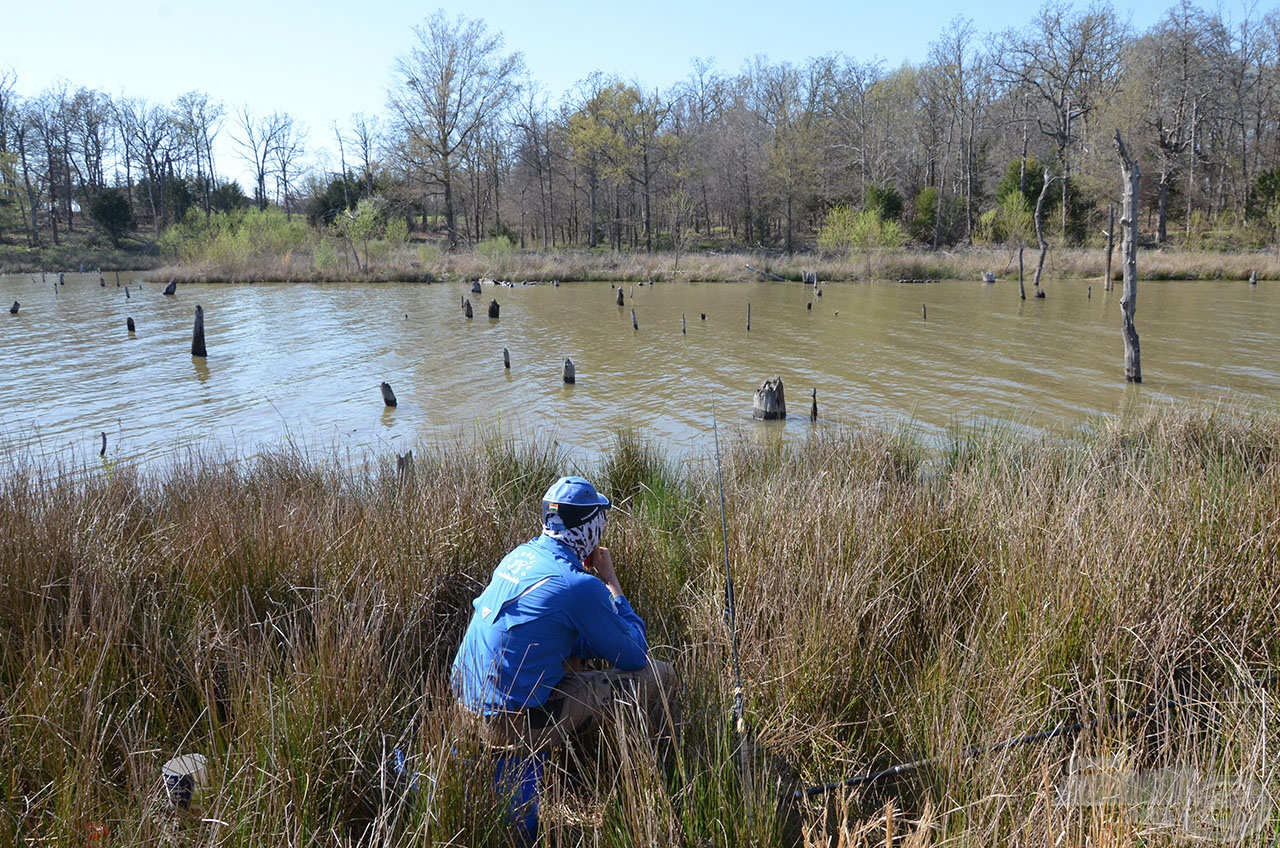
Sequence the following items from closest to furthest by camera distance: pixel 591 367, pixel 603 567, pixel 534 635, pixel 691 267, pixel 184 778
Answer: pixel 184 778 < pixel 534 635 < pixel 603 567 < pixel 591 367 < pixel 691 267

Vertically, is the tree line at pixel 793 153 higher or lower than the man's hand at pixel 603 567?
higher

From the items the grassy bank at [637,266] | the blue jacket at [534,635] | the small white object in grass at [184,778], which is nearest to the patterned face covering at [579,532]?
the blue jacket at [534,635]

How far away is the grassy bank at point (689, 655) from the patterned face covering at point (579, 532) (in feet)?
2.25

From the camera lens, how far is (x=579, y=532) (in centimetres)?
343

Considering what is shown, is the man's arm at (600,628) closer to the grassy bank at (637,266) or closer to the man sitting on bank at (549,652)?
the man sitting on bank at (549,652)

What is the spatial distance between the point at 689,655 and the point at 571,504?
43.4 inches

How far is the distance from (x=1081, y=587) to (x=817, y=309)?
90.2 ft

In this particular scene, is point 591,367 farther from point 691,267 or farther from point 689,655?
point 691,267

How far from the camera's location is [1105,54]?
5394cm

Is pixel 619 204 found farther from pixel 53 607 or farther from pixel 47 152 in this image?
pixel 53 607

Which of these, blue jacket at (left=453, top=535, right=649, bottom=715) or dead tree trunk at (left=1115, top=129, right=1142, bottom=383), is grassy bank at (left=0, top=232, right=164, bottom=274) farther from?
blue jacket at (left=453, top=535, right=649, bottom=715)

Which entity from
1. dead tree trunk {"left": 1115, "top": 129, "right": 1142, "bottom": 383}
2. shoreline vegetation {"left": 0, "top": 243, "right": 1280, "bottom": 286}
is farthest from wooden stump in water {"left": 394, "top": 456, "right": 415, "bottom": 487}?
shoreline vegetation {"left": 0, "top": 243, "right": 1280, "bottom": 286}

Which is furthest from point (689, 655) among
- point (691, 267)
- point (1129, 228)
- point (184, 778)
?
point (691, 267)

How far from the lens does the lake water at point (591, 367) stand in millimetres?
12711
